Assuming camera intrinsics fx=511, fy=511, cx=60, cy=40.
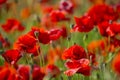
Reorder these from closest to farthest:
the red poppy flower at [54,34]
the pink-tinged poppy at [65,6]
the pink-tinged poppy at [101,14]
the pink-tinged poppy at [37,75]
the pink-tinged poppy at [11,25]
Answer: the pink-tinged poppy at [37,75]
the red poppy flower at [54,34]
the pink-tinged poppy at [101,14]
the pink-tinged poppy at [11,25]
the pink-tinged poppy at [65,6]

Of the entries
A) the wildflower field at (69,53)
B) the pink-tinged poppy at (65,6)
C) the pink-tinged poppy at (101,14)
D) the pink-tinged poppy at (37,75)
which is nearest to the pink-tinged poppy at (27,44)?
the wildflower field at (69,53)

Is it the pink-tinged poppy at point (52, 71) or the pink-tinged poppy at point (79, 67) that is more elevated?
the pink-tinged poppy at point (79, 67)

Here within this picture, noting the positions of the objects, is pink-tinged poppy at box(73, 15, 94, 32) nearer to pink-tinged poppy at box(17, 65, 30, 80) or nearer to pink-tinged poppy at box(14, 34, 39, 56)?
pink-tinged poppy at box(14, 34, 39, 56)

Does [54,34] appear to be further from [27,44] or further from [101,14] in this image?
[101,14]

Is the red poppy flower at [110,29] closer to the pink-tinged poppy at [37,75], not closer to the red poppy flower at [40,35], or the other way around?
the red poppy flower at [40,35]

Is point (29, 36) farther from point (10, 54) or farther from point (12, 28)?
point (12, 28)
